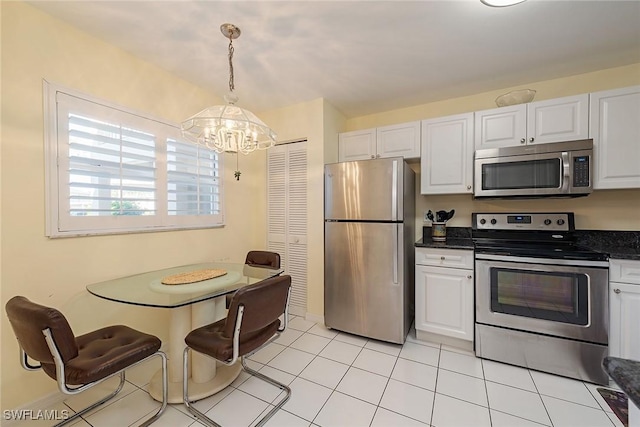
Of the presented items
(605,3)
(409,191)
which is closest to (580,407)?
(409,191)

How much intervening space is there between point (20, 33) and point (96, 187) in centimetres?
96

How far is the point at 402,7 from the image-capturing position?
1.58 m

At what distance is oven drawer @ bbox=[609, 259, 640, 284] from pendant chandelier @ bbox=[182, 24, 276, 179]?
2.54 metres

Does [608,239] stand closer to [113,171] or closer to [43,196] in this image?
[113,171]

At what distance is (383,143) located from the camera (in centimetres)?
280

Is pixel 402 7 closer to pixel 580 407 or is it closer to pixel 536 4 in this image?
pixel 536 4

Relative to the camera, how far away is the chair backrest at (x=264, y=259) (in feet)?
8.11

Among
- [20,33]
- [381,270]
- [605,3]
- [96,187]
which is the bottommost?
[381,270]

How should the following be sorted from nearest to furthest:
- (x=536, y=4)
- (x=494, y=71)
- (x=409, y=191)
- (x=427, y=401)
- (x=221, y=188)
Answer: (x=536, y=4), (x=427, y=401), (x=494, y=71), (x=409, y=191), (x=221, y=188)

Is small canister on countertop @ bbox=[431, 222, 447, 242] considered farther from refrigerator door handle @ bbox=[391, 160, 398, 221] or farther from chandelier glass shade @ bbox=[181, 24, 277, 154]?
chandelier glass shade @ bbox=[181, 24, 277, 154]

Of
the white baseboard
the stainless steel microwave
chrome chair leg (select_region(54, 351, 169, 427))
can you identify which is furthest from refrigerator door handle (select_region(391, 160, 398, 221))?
chrome chair leg (select_region(54, 351, 169, 427))

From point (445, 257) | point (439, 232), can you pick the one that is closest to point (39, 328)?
point (445, 257)

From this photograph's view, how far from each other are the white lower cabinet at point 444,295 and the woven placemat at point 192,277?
178cm

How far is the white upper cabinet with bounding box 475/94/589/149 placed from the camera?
2.08 meters
